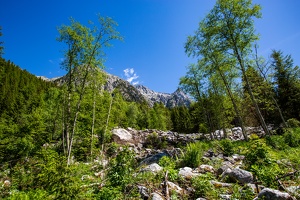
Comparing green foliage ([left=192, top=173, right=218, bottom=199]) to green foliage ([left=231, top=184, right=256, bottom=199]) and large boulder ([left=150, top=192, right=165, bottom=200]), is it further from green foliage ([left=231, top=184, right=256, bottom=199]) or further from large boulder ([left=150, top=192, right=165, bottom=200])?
large boulder ([left=150, top=192, right=165, bottom=200])

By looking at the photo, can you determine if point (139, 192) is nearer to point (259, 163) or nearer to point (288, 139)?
point (259, 163)

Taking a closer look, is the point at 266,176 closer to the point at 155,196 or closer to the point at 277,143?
the point at 155,196

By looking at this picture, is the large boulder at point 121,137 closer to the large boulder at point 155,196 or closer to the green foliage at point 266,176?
the large boulder at point 155,196

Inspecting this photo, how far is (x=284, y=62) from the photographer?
87.8ft

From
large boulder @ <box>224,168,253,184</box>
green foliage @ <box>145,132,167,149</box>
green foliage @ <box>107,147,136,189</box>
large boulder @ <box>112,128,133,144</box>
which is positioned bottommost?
large boulder @ <box>224,168,253,184</box>

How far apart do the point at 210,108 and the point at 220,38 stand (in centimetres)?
1338

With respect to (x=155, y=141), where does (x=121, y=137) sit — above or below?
above

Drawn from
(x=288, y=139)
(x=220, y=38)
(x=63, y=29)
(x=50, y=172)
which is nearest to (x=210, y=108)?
(x=220, y=38)

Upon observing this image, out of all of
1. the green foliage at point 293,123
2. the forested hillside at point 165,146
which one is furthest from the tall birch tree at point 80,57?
the green foliage at point 293,123

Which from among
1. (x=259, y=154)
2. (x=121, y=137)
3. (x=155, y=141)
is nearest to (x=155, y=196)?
(x=259, y=154)

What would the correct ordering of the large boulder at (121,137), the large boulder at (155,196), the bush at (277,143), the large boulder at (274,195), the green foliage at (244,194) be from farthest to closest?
the large boulder at (121,137), the bush at (277,143), the large boulder at (155,196), the green foliage at (244,194), the large boulder at (274,195)

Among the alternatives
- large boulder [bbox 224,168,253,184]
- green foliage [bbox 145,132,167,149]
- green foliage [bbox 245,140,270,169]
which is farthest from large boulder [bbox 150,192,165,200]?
green foliage [bbox 145,132,167,149]

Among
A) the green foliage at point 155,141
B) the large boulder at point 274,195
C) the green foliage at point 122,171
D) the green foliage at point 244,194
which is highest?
the green foliage at point 155,141

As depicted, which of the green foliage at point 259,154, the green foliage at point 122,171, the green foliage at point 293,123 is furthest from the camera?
the green foliage at point 293,123
